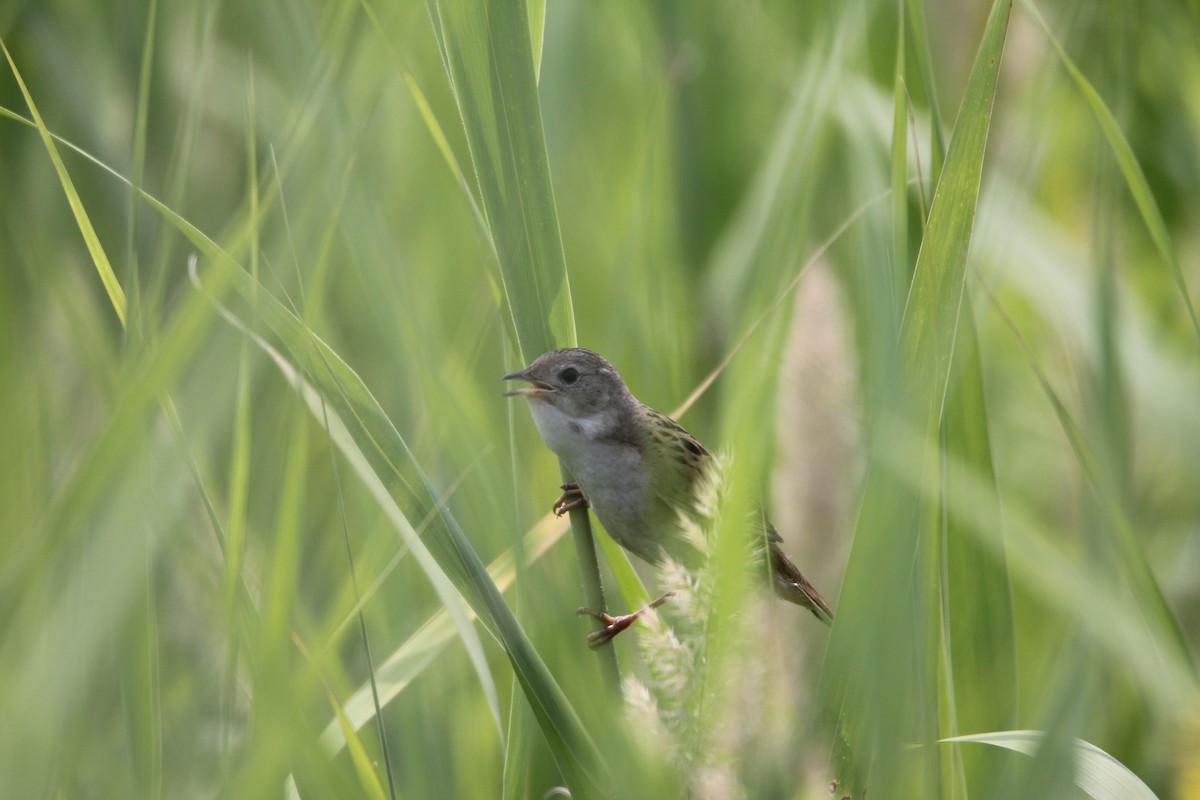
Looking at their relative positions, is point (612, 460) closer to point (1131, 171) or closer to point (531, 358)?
point (531, 358)

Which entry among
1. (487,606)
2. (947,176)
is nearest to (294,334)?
(487,606)

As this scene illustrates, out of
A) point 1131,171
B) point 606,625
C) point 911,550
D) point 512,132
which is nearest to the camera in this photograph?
point 911,550

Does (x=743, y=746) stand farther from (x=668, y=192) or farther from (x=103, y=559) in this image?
(x=668, y=192)

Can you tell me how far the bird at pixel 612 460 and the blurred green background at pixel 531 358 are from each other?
0.10 m

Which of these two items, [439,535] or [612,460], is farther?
[612,460]

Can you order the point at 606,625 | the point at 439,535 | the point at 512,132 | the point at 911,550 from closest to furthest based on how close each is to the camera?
the point at 911,550 → the point at 439,535 → the point at 512,132 → the point at 606,625

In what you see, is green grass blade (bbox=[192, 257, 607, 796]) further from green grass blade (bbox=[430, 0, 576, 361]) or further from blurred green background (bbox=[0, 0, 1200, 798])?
green grass blade (bbox=[430, 0, 576, 361])

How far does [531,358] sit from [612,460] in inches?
20.4

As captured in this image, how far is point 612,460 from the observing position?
2373 mm

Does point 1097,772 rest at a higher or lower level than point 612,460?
lower

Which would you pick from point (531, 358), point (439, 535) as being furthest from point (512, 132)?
point (439, 535)

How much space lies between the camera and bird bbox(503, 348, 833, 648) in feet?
7.46

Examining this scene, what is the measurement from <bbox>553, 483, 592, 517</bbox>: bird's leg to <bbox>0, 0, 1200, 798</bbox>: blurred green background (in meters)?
0.07

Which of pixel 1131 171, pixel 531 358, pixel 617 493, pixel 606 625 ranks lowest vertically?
pixel 606 625
